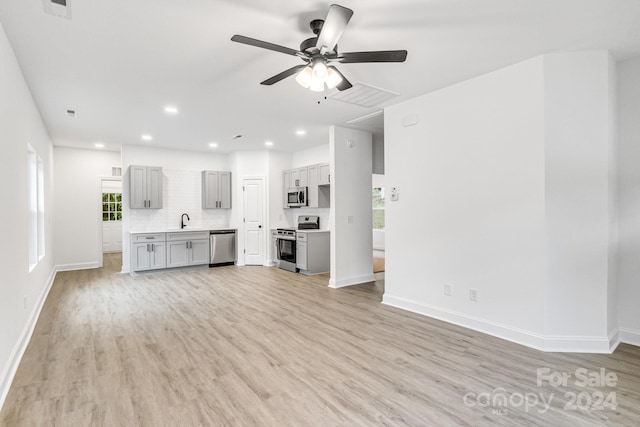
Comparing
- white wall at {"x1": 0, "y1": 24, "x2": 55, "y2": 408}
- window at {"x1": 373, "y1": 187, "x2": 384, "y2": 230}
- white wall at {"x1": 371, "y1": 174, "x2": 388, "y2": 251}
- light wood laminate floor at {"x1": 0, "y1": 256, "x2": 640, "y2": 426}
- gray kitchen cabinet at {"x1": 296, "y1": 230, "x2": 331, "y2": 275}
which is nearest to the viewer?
light wood laminate floor at {"x1": 0, "y1": 256, "x2": 640, "y2": 426}

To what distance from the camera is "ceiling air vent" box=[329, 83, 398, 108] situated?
12.3 feet

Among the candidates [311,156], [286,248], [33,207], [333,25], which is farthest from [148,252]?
[333,25]

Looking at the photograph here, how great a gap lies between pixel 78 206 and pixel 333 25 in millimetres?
7778

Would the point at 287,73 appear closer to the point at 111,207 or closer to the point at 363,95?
the point at 363,95

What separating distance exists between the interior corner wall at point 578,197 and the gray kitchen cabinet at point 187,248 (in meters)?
6.46

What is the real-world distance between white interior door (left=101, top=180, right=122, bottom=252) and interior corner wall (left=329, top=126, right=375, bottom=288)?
305 inches

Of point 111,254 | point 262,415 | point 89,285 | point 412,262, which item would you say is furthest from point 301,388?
point 111,254

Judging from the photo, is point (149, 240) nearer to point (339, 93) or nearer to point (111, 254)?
point (111, 254)

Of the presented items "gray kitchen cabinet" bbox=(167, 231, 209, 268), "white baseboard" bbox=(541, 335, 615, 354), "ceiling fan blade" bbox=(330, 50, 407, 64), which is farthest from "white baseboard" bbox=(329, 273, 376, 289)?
"ceiling fan blade" bbox=(330, 50, 407, 64)

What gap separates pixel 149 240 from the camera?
673cm

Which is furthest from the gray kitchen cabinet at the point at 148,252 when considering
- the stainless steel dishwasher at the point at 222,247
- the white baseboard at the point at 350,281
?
the white baseboard at the point at 350,281

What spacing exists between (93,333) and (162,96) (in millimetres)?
2867

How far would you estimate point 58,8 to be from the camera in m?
2.28

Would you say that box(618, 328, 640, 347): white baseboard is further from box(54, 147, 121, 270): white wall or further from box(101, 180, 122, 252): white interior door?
box(101, 180, 122, 252): white interior door
